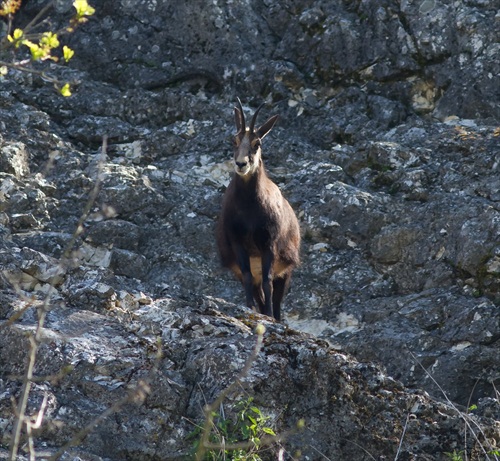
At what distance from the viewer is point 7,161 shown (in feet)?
28.2

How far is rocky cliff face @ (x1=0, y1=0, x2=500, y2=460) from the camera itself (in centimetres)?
511

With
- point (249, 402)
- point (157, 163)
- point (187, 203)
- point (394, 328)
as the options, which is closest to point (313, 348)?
point (249, 402)

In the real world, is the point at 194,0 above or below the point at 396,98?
above

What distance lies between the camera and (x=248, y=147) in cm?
827

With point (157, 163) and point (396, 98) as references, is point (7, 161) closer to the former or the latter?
point (157, 163)

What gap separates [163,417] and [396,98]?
5405mm

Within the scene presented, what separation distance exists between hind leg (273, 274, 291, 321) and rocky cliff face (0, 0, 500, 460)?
0.40ft

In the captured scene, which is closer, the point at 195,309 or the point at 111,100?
the point at 195,309

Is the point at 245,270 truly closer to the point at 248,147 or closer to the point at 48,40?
the point at 248,147

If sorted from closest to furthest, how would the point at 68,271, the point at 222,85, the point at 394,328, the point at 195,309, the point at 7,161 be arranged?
the point at 195,309, the point at 68,271, the point at 394,328, the point at 7,161, the point at 222,85

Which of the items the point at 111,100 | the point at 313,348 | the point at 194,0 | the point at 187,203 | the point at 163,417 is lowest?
the point at 163,417

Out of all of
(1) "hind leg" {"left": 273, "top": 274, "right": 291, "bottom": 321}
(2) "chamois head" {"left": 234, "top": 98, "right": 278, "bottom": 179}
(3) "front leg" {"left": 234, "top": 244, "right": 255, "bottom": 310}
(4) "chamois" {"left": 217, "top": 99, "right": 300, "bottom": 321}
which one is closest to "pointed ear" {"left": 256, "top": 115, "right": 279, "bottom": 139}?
(2) "chamois head" {"left": 234, "top": 98, "right": 278, "bottom": 179}

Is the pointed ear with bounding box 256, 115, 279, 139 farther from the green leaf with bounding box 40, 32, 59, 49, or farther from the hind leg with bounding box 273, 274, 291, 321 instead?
the green leaf with bounding box 40, 32, 59, 49

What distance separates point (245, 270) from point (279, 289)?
36cm
